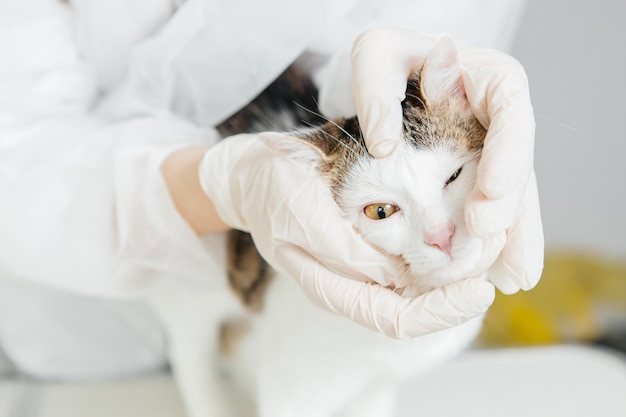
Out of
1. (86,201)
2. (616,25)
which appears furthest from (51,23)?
(616,25)

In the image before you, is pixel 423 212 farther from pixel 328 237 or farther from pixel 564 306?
pixel 564 306

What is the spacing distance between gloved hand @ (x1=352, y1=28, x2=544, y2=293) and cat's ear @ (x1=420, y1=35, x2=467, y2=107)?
0.07 ft

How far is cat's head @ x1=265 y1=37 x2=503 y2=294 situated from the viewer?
664 mm

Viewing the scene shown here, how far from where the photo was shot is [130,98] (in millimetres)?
962

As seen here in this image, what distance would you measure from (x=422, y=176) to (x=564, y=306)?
3.38ft

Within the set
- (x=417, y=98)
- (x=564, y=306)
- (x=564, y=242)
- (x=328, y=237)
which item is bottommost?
(x=564, y=306)

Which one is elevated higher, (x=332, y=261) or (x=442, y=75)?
(x=442, y=75)

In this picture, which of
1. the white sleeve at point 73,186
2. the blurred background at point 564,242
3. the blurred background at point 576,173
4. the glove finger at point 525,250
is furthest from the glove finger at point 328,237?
the blurred background at point 576,173

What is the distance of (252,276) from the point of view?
0.99 meters

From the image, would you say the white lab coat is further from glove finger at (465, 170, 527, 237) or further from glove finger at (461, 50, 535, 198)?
glove finger at (465, 170, 527, 237)

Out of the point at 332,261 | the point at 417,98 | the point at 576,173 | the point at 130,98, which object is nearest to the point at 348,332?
the point at 332,261

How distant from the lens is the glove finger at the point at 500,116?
62 cm

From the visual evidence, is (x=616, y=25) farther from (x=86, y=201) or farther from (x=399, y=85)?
(x=86, y=201)

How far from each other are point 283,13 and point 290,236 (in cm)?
34
